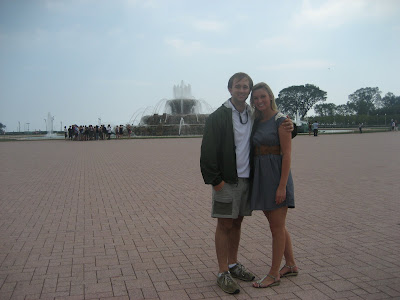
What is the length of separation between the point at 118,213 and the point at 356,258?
3.76 meters

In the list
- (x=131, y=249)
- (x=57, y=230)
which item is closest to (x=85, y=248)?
(x=131, y=249)

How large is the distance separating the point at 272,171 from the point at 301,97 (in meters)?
97.3

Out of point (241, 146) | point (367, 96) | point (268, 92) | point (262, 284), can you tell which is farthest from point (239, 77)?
point (367, 96)

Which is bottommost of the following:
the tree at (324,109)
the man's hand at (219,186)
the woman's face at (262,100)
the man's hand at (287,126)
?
the man's hand at (219,186)

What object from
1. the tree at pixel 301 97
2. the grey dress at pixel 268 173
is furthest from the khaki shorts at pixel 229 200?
the tree at pixel 301 97

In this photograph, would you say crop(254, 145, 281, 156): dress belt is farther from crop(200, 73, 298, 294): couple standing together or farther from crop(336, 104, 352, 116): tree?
crop(336, 104, 352, 116): tree

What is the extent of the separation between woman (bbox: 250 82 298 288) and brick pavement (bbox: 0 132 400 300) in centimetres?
38

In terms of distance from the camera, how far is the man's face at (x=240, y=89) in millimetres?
3600

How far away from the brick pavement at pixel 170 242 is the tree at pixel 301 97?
296ft

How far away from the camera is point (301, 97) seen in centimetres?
9681

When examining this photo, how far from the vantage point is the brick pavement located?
3.54 metres

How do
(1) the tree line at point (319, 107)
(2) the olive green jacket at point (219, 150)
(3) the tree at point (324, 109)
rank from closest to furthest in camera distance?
(2) the olive green jacket at point (219, 150) → (1) the tree line at point (319, 107) → (3) the tree at point (324, 109)

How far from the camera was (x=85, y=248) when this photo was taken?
15.5ft

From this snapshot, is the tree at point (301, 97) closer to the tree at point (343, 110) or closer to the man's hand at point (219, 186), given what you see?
the tree at point (343, 110)
